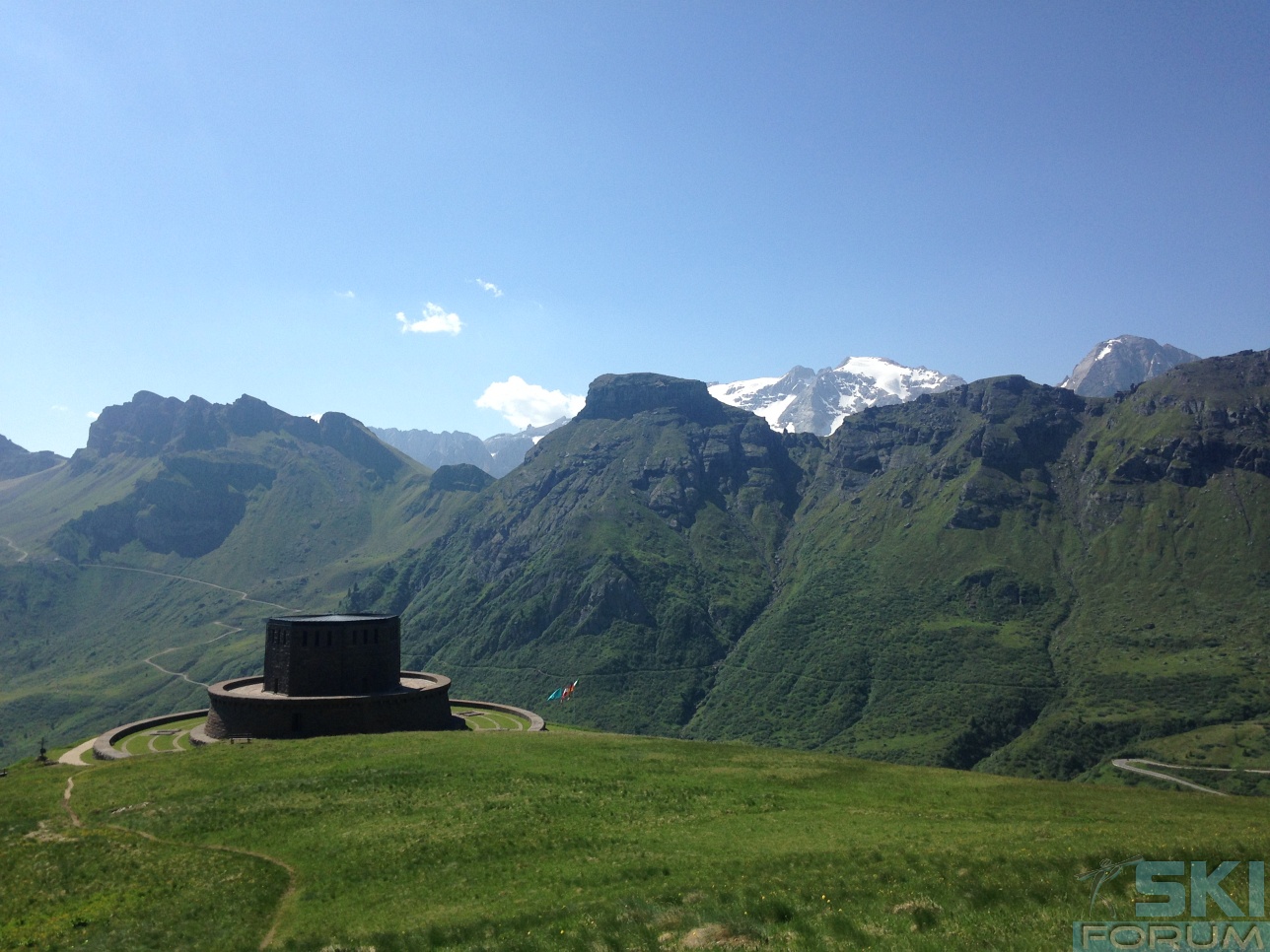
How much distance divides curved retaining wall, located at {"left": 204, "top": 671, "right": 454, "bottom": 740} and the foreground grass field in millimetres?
16321

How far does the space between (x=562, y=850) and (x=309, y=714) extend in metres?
42.5

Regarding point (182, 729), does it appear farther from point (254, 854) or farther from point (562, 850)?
point (562, 850)

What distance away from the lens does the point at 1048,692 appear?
19712 cm

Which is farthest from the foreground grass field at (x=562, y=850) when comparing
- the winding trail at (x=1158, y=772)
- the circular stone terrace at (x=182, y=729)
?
the winding trail at (x=1158, y=772)

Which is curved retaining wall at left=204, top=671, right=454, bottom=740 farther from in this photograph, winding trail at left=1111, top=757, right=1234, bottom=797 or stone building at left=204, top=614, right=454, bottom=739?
winding trail at left=1111, top=757, right=1234, bottom=797

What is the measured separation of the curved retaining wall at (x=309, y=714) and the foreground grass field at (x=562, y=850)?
16321mm

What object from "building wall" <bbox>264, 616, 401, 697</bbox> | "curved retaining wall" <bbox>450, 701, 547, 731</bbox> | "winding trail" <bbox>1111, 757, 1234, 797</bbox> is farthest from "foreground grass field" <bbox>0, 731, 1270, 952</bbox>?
"winding trail" <bbox>1111, 757, 1234, 797</bbox>

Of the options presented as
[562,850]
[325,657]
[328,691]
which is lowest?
[328,691]

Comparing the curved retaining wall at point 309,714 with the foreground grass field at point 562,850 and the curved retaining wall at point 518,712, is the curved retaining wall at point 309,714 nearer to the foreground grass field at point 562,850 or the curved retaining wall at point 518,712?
the curved retaining wall at point 518,712

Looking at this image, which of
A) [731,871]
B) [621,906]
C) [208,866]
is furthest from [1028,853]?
[208,866]

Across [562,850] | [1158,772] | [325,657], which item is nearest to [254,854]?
[562,850]

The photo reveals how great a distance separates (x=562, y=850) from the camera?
34812 mm

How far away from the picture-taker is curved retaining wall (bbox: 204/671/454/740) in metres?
69.0

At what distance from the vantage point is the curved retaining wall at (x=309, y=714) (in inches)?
2717
